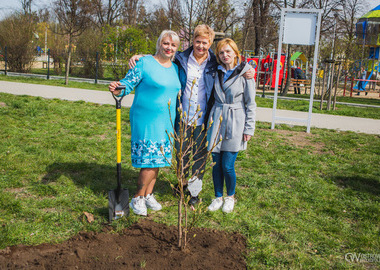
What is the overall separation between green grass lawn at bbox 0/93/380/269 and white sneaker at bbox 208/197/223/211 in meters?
0.11

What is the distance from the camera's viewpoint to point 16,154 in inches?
204

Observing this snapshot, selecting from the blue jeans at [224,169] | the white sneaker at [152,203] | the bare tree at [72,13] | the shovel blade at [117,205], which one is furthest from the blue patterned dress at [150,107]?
the bare tree at [72,13]

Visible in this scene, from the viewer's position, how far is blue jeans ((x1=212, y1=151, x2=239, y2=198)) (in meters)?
3.67

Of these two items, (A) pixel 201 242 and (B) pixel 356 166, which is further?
(B) pixel 356 166

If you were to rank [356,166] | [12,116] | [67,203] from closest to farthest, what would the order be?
[67,203], [356,166], [12,116]

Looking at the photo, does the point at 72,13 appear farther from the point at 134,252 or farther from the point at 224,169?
the point at 134,252

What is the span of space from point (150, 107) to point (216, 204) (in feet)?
4.28

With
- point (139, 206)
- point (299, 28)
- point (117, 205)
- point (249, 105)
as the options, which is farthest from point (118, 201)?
point (299, 28)

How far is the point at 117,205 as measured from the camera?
11.0ft

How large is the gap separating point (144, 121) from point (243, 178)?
204cm

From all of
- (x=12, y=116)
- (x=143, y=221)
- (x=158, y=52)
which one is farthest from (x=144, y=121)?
(x=12, y=116)

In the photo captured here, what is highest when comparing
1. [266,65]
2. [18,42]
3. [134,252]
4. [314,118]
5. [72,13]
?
[72,13]

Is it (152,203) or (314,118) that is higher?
(314,118)

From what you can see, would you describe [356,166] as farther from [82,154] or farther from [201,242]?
[82,154]
